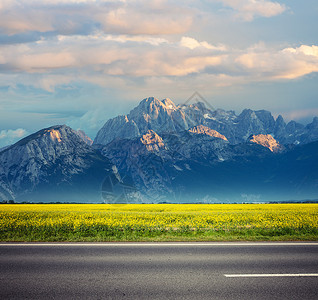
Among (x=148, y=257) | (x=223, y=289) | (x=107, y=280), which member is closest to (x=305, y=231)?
(x=148, y=257)

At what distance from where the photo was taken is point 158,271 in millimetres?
11492

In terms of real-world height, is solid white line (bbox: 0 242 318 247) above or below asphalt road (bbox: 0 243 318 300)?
below

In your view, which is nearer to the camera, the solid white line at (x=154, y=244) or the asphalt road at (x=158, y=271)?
the asphalt road at (x=158, y=271)

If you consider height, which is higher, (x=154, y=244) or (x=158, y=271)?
(x=158, y=271)

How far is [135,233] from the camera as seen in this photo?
66.7ft

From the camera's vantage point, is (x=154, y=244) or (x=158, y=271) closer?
(x=158, y=271)

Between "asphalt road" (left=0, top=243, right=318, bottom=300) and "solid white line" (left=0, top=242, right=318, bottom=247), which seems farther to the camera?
"solid white line" (left=0, top=242, right=318, bottom=247)

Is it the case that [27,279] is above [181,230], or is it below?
above

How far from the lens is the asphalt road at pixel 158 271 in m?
9.46

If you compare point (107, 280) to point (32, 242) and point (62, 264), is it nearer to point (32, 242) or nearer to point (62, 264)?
point (62, 264)

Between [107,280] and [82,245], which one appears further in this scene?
[82,245]

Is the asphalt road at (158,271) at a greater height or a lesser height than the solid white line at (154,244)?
greater

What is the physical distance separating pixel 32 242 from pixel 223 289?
11368 mm

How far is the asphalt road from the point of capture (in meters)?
9.46
